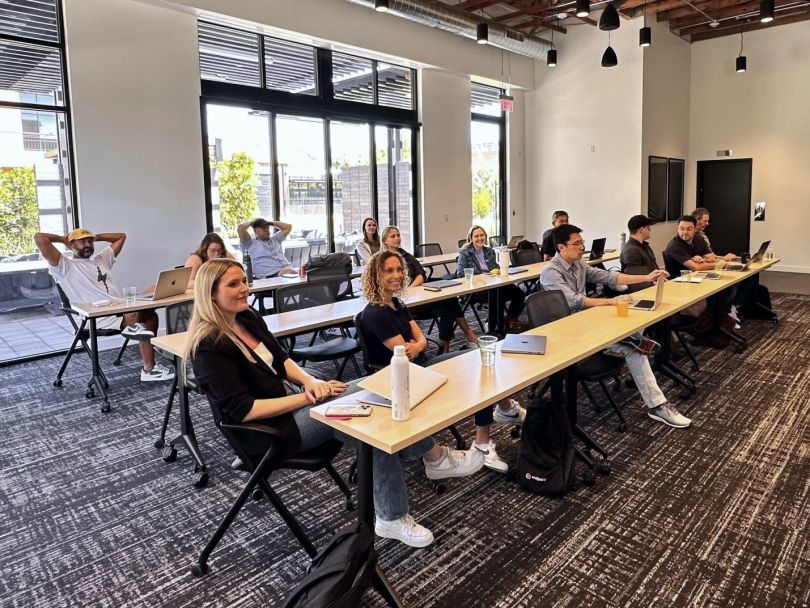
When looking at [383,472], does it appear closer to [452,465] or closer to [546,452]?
[452,465]

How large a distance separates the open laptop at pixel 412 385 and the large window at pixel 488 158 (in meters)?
8.69

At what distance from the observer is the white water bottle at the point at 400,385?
6.77 ft

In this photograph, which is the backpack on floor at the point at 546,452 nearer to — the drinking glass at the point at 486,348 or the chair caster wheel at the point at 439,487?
the chair caster wheel at the point at 439,487

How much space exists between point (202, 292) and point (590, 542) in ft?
6.42

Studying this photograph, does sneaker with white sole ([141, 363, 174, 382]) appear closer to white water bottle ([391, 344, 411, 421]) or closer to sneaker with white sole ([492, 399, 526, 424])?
sneaker with white sole ([492, 399, 526, 424])

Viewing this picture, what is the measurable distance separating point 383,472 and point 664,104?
10.4 m

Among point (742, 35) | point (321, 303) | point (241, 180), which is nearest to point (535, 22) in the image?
point (742, 35)

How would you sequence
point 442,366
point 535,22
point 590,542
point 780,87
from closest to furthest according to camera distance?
point 590,542
point 442,366
point 535,22
point 780,87

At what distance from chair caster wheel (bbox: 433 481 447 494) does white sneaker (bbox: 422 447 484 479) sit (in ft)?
0.15

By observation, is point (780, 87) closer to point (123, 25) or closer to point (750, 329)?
point (750, 329)

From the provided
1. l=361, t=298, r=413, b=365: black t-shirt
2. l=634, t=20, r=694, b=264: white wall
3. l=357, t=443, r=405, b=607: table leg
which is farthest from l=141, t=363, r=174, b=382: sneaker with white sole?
l=634, t=20, r=694, b=264: white wall

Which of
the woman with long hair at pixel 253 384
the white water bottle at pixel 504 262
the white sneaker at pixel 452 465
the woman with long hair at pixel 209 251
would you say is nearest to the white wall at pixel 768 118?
the white water bottle at pixel 504 262

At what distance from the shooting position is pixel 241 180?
7.43 m

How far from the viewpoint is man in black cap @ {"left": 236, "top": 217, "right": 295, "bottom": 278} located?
6.83 m
